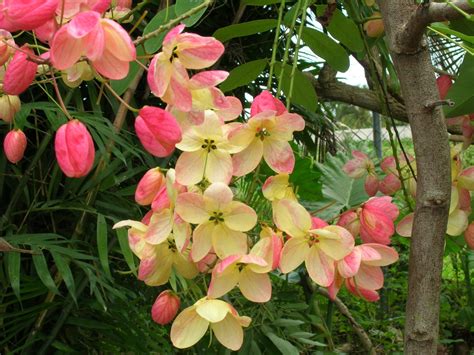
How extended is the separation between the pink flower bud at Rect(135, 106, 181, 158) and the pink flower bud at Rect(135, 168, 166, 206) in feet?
0.21

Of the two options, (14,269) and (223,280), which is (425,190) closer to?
(223,280)

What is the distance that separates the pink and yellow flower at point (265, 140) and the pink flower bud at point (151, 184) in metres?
0.06

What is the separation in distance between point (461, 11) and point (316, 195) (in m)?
0.75

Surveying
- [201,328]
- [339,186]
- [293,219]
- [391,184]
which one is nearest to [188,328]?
[201,328]

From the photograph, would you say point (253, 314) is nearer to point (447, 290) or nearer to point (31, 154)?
point (31, 154)

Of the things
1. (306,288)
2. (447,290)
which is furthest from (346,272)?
(447,290)

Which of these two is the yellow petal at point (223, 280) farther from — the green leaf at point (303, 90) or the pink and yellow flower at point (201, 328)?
the green leaf at point (303, 90)

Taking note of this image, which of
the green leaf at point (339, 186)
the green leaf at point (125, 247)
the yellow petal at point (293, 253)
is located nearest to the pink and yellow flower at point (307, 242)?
the yellow petal at point (293, 253)

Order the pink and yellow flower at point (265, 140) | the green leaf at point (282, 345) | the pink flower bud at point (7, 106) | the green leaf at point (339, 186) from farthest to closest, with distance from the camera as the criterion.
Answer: the green leaf at point (339, 186), the green leaf at point (282, 345), the pink flower bud at point (7, 106), the pink and yellow flower at point (265, 140)

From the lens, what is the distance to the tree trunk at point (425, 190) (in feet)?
1.76

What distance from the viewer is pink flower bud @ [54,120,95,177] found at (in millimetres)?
472

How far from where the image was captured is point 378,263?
57cm

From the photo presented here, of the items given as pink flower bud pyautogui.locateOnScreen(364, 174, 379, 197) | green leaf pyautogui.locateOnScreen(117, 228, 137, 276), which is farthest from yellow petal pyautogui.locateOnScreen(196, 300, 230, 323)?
green leaf pyautogui.locateOnScreen(117, 228, 137, 276)

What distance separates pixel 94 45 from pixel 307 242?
0.20 metres
